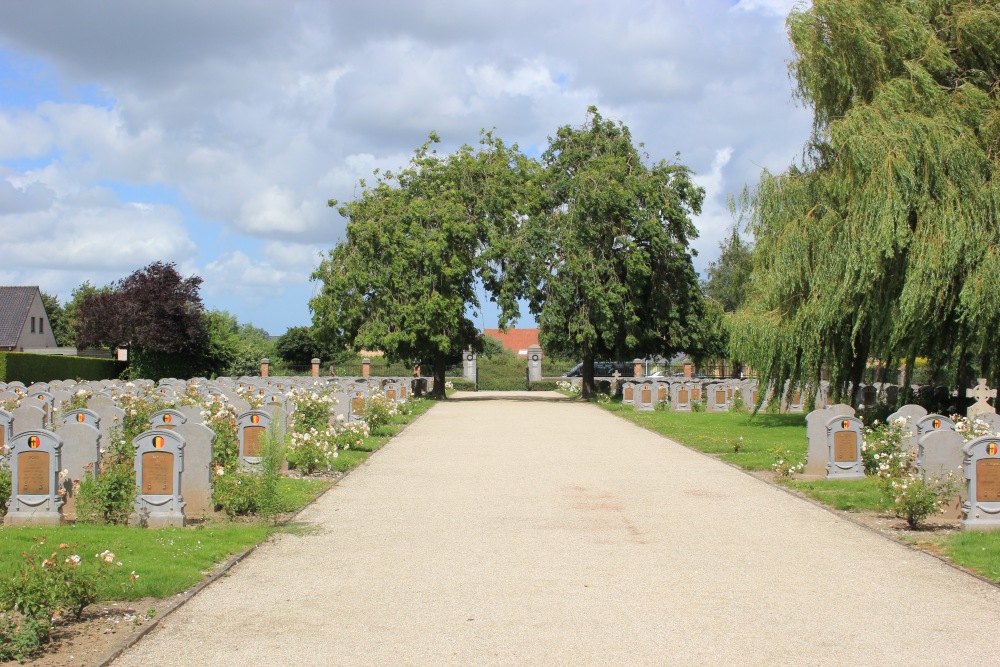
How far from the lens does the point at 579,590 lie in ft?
24.8

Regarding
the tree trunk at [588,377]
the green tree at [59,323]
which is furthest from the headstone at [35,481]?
the green tree at [59,323]

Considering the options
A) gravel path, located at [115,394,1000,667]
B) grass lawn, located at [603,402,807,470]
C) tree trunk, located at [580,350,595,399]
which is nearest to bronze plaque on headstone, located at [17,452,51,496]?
gravel path, located at [115,394,1000,667]

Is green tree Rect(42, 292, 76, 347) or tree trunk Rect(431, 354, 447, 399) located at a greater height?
green tree Rect(42, 292, 76, 347)

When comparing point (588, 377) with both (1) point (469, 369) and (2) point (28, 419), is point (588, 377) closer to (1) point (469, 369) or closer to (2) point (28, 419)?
(1) point (469, 369)

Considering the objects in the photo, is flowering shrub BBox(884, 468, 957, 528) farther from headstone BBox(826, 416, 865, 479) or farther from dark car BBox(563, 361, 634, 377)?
dark car BBox(563, 361, 634, 377)

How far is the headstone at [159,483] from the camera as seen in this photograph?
32.6 feet

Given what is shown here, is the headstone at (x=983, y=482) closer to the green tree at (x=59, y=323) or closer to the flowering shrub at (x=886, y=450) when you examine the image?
the flowering shrub at (x=886, y=450)

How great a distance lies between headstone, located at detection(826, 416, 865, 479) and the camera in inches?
545

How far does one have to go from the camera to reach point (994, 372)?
59.5 ft

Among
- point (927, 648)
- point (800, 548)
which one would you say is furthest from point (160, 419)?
point (927, 648)

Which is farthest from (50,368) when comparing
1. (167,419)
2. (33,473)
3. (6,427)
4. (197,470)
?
(33,473)

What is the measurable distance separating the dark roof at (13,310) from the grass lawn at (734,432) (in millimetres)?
45521

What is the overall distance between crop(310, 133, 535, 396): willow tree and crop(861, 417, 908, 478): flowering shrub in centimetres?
2565

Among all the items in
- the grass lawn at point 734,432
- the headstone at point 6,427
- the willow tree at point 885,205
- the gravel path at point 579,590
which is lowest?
the gravel path at point 579,590
